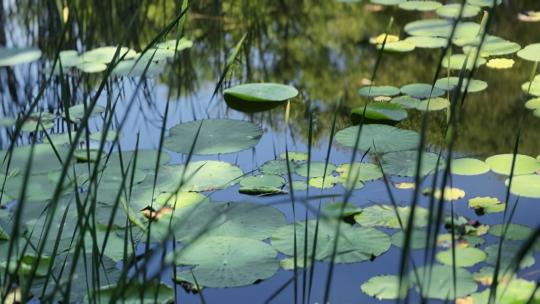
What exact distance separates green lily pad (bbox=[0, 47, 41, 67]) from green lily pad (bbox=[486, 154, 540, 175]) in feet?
4.25

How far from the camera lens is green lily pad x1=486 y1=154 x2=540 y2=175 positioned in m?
1.66

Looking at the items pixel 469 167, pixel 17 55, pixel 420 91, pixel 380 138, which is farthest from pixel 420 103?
pixel 17 55

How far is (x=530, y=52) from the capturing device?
2232 mm

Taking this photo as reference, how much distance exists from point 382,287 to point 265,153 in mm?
603

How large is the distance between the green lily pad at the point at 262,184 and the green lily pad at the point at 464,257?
383 mm

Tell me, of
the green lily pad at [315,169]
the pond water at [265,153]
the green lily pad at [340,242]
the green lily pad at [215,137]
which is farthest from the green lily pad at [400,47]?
the green lily pad at [340,242]

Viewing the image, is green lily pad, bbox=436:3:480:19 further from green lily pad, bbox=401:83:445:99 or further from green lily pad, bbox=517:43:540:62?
green lily pad, bbox=401:83:445:99

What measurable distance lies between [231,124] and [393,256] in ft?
2.10

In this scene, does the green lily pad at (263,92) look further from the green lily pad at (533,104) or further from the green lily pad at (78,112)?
the green lily pad at (533,104)

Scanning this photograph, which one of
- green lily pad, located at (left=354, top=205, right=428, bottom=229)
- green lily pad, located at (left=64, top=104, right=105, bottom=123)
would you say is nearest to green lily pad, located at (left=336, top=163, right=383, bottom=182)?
green lily pad, located at (left=354, top=205, right=428, bottom=229)

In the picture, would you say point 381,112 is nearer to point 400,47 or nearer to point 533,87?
point 533,87

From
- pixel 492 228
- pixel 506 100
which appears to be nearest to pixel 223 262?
pixel 492 228

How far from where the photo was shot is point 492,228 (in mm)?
1473

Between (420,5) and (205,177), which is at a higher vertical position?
(420,5)
